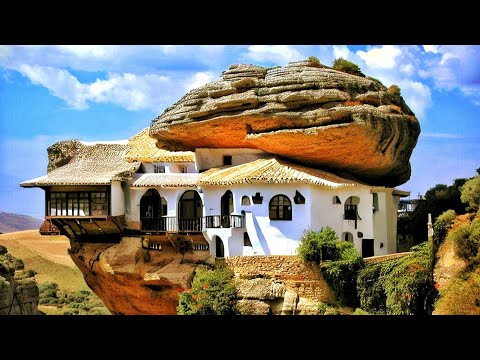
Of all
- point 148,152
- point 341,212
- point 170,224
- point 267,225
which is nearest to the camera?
point 267,225

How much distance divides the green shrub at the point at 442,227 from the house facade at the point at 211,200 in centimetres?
282

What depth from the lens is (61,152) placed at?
111ft

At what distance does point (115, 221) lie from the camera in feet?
106

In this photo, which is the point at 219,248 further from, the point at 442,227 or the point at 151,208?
the point at 442,227

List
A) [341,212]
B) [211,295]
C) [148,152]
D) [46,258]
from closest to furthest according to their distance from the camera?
[211,295], [341,212], [148,152], [46,258]

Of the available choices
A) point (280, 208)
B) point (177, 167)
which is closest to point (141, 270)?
point (177, 167)

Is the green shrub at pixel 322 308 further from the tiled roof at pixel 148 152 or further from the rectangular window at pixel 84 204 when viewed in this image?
the rectangular window at pixel 84 204

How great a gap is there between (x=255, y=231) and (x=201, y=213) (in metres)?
3.56

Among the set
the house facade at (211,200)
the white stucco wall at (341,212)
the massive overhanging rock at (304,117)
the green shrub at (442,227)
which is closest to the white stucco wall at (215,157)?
the house facade at (211,200)

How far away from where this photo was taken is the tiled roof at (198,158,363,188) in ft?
94.5

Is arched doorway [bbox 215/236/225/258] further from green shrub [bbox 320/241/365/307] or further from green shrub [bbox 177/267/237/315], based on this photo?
green shrub [bbox 320/241/365/307]

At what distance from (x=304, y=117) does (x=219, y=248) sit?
523 centimetres
